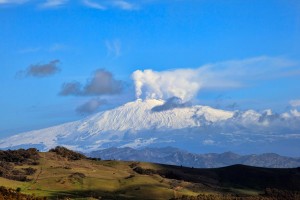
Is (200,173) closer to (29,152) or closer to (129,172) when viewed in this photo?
(129,172)

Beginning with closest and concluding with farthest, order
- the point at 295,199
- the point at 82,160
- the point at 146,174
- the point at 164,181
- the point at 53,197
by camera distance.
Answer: the point at 53,197
the point at 295,199
the point at 164,181
the point at 146,174
the point at 82,160

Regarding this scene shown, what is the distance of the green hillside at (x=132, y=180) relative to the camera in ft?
312

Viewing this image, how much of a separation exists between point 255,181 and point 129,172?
3022 centimetres

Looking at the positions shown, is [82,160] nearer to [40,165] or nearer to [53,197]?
[40,165]

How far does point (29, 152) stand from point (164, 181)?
3049cm

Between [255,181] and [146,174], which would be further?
[255,181]

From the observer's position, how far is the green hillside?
95.1 metres

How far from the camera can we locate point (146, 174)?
405 ft

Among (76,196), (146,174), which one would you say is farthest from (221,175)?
(76,196)

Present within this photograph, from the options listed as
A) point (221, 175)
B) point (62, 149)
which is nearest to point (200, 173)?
point (221, 175)

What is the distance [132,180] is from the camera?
109562 mm

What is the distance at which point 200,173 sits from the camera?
13975cm

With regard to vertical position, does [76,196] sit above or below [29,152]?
below

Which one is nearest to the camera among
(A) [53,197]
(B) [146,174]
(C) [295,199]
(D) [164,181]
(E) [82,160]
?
(A) [53,197]
